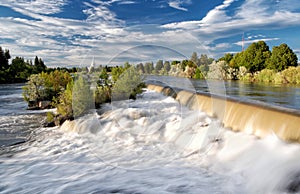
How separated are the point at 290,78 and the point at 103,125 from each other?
20.2 m

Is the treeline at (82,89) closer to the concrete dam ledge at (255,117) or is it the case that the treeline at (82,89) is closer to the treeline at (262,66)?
the concrete dam ledge at (255,117)

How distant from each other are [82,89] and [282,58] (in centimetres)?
2960

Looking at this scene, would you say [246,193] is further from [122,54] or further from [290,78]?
[290,78]

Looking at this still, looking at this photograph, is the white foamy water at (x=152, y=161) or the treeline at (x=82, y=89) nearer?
the white foamy water at (x=152, y=161)

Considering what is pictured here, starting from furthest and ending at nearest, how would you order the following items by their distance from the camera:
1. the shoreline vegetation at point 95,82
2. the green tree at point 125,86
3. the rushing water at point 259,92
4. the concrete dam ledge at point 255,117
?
the green tree at point 125,86 < the rushing water at point 259,92 < the shoreline vegetation at point 95,82 < the concrete dam ledge at point 255,117

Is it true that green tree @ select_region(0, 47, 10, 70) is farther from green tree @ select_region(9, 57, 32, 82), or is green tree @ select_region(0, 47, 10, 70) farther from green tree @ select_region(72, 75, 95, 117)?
green tree @ select_region(72, 75, 95, 117)

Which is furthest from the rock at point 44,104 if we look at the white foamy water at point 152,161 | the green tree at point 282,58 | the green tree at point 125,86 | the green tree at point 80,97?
the green tree at point 282,58

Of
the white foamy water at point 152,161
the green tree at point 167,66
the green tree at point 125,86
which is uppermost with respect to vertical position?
the green tree at point 167,66

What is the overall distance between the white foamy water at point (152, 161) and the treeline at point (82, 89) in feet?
4.37

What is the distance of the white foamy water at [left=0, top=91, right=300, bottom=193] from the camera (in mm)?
4410

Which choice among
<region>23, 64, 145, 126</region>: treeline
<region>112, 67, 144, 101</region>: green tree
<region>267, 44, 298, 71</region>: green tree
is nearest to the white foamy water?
<region>23, 64, 145, 126</region>: treeline

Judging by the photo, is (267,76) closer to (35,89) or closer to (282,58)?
(282,58)

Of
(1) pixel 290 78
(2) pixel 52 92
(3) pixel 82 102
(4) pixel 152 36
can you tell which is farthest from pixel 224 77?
(4) pixel 152 36

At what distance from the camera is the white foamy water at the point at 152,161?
4410mm
